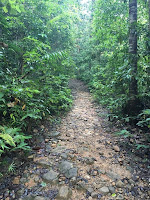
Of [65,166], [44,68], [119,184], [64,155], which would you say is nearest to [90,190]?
[119,184]

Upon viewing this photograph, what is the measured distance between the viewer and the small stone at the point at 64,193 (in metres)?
1.91

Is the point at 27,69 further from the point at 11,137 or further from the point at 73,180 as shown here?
the point at 73,180

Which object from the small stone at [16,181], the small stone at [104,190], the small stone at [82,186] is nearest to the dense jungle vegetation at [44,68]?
the small stone at [16,181]

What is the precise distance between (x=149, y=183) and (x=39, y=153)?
2.01 meters

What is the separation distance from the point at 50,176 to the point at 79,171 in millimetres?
497

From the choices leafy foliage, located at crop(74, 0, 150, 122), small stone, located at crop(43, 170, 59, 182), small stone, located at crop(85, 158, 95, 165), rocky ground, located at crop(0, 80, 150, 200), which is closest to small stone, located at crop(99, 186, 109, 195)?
rocky ground, located at crop(0, 80, 150, 200)

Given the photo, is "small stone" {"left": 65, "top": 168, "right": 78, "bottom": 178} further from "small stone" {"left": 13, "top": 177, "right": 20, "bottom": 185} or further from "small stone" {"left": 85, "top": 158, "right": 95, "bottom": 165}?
"small stone" {"left": 13, "top": 177, "right": 20, "bottom": 185}

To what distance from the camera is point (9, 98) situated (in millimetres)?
2824

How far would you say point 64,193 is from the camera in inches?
77.4

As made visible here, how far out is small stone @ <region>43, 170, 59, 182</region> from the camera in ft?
7.18

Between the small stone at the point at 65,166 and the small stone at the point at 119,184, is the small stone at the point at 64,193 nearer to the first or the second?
the small stone at the point at 65,166

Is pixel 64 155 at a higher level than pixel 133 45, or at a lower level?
lower

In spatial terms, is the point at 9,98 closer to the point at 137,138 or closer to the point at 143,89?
the point at 137,138

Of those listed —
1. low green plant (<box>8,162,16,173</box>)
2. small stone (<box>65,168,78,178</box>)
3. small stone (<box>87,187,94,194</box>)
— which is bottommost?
small stone (<box>87,187,94,194</box>)
